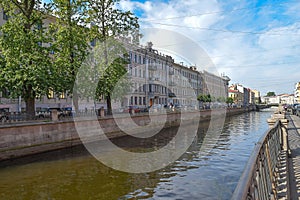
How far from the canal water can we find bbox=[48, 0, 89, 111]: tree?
8.08m

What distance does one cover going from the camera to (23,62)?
726 inches

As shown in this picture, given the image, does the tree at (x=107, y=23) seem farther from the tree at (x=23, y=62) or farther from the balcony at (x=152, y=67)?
the balcony at (x=152, y=67)

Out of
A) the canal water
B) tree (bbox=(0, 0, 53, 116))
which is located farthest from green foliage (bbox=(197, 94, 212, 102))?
the canal water

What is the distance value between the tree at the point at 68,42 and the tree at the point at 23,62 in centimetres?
139

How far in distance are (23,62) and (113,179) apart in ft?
37.8

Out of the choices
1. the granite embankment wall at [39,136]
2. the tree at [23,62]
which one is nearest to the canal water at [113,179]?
the granite embankment wall at [39,136]

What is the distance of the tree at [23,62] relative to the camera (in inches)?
713

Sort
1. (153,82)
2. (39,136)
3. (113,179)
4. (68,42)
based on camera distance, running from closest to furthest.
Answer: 1. (113,179)
2. (39,136)
3. (68,42)
4. (153,82)

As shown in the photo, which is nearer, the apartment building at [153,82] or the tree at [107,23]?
the tree at [107,23]

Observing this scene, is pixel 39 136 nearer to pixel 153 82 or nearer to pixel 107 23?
pixel 107 23

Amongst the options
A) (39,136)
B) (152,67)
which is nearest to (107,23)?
(39,136)

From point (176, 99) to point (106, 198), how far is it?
59831 millimetres

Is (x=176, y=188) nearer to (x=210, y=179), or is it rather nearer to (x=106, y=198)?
(x=210, y=179)

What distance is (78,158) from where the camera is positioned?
15203 millimetres
